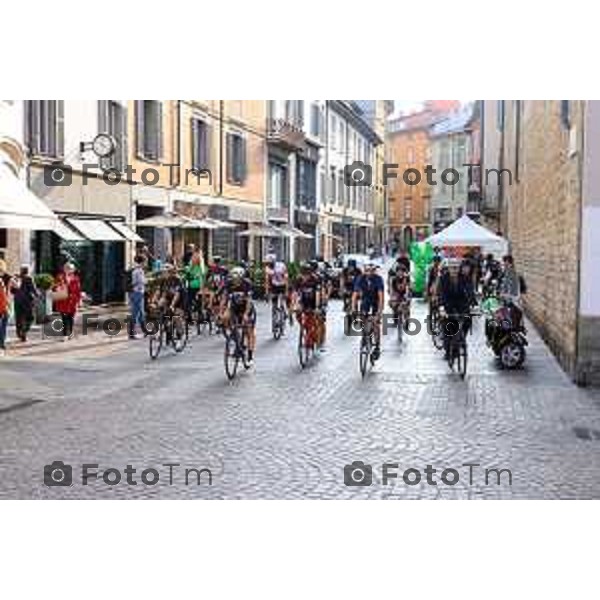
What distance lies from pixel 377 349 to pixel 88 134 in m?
10.9

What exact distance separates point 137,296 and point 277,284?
117 inches

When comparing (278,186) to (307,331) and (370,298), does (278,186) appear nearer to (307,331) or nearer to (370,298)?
(307,331)

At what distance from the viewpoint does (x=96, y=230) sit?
71.7 feet

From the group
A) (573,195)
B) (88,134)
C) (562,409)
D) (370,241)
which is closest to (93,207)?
(88,134)

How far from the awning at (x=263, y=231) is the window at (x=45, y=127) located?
12.8 metres

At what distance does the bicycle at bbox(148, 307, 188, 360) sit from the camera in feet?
50.9

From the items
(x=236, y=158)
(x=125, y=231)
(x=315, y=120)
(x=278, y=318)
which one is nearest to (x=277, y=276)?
(x=278, y=318)

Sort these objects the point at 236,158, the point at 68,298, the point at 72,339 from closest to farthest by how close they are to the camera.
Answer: the point at 68,298, the point at 72,339, the point at 236,158

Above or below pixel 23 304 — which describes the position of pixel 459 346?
below

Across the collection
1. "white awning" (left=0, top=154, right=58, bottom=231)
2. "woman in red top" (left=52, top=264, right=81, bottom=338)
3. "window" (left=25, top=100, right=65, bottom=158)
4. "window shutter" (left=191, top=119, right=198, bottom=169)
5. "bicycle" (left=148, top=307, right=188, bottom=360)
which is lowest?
"bicycle" (left=148, top=307, right=188, bottom=360)

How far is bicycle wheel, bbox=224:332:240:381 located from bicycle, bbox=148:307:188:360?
2347 mm

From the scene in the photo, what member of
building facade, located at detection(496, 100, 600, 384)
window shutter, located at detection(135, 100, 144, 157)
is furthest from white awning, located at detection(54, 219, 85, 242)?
building facade, located at detection(496, 100, 600, 384)

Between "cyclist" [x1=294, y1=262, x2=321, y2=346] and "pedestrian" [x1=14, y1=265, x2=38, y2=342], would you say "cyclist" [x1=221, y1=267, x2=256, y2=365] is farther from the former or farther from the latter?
"pedestrian" [x1=14, y1=265, x2=38, y2=342]

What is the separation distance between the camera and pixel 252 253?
123 feet
